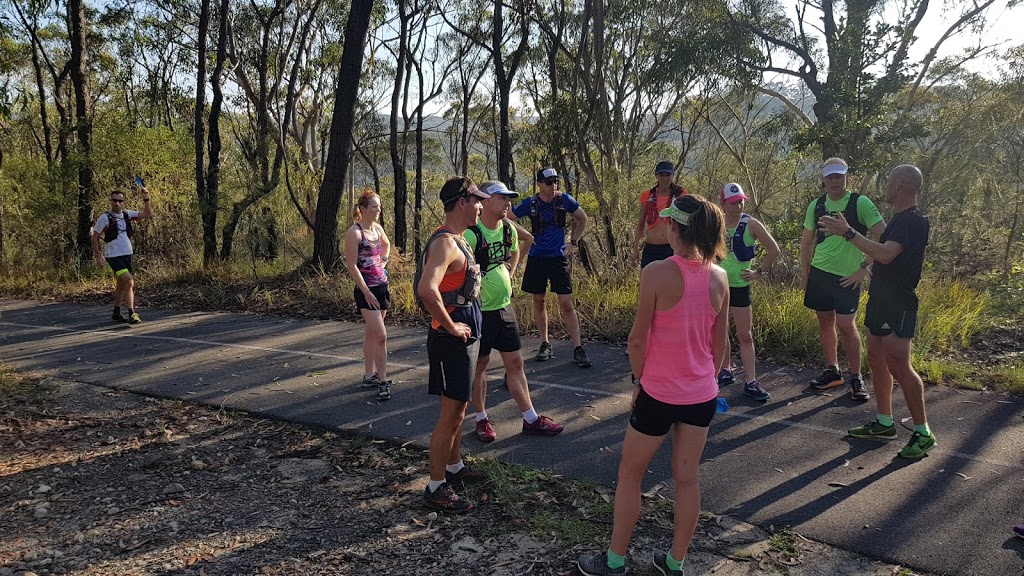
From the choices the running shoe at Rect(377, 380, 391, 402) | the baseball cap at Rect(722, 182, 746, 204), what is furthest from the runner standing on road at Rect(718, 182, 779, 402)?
the running shoe at Rect(377, 380, 391, 402)

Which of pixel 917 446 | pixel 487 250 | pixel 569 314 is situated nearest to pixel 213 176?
pixel 569 314

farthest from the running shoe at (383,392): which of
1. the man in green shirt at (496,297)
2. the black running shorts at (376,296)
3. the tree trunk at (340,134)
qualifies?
the tree trunk at (340,134)

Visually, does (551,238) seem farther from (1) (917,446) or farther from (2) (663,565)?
(2) (663,565)

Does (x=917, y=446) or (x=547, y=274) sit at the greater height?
(x=547, y=274)

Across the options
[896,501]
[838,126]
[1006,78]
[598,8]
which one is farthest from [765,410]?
[1006,78]

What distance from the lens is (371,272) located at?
5.85 m

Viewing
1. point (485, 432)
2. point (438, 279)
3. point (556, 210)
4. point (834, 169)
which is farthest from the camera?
point (556, 210)

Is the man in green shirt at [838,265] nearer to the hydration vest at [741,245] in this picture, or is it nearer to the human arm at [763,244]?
the human arm at [763,244]

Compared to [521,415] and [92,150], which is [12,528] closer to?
[521,415]

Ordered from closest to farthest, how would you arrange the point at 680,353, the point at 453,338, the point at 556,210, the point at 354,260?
1. the point at 680,353
2. the point at 453,338
3. the point at 354,260
4. the point at 556,210

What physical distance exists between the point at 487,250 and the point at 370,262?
1781 millimetres

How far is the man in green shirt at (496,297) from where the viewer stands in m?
4.38

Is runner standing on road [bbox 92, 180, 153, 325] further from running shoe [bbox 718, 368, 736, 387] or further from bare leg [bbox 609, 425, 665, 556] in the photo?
bare leg [bbox 609, 425, 665, 556]

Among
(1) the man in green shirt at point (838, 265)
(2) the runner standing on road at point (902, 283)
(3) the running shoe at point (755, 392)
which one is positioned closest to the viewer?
(2) the runner standing on road at point (902, 283)
